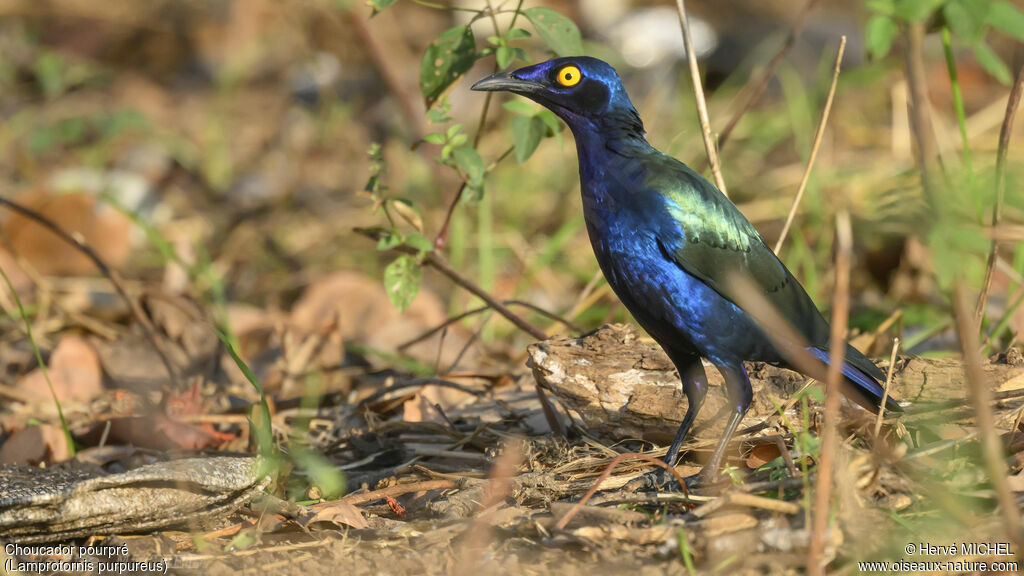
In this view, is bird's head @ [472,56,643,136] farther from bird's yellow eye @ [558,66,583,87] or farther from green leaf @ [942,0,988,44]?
green leaf @ [942,0,988,44]

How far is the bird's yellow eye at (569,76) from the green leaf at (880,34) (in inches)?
34.6

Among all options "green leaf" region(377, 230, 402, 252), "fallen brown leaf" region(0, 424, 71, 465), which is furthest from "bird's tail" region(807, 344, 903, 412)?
"fallen brown leaf" region(0, 424, 71, 465)

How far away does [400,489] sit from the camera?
2.97 m

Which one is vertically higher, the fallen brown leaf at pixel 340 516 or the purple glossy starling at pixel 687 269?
the purple glossy starling at pixel 687 269

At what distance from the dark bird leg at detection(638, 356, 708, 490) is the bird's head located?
0.73 m

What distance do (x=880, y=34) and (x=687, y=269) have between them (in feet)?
2.60

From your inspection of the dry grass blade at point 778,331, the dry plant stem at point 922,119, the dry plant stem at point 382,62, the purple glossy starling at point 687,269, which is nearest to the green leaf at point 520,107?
the purple glossy starling at point 687,269

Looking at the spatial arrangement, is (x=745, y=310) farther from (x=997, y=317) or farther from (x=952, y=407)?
(x=997, y=317)

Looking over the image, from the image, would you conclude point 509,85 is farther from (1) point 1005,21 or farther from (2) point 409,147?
(2) point 409,147

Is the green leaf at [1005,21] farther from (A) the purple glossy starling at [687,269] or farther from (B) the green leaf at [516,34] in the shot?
(B) the green leaf at [516,34]

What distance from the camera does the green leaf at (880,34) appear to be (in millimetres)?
2658

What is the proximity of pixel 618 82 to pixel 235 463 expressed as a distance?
1.58m

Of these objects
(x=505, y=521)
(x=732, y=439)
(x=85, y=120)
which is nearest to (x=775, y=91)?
(x=85, y=120)

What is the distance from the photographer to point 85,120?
23.9ft
